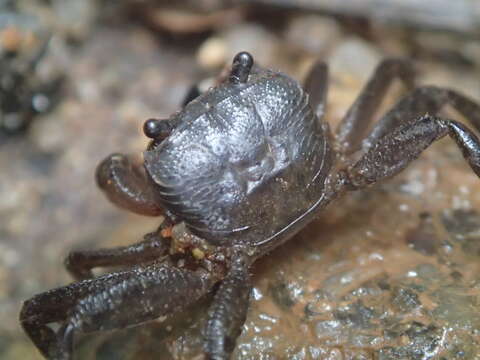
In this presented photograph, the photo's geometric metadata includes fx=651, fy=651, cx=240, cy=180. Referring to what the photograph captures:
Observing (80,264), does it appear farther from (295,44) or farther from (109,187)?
(295,44)

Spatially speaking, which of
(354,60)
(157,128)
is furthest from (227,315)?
(354,60)

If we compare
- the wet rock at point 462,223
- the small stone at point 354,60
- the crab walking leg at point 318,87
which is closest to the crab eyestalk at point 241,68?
the crab walking leg at point 318,87

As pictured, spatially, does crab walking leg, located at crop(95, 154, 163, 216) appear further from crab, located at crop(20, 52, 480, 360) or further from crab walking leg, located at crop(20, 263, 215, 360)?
crab walking leg, located at crop(20, 263, 215, 360)

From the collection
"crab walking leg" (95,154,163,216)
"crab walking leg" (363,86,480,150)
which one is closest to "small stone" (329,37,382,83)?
"crab walking leg" (363,86,480,150)

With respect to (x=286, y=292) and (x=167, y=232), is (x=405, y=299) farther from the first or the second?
(x=167, y=232)

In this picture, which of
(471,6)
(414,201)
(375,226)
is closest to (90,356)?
(375,226)
